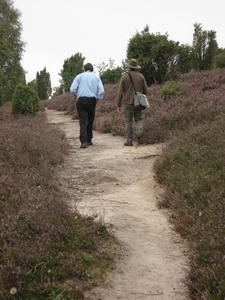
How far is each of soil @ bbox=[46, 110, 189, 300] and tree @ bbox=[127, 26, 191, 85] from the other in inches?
360

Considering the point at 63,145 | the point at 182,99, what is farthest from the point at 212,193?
the point at 182,99

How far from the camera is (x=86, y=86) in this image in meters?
9.47

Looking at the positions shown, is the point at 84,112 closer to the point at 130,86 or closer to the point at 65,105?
the point at 130,86

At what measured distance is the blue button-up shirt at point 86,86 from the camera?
9469 mm

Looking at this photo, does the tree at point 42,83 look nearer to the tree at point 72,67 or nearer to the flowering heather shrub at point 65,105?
the tree at point 72,67

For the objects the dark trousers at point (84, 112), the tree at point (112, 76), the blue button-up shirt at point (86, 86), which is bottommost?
the dark trousers at point (84, 112)

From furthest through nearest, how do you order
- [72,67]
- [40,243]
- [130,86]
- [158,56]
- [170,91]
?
1. [72,67]
2. [158,56]
3. [170,91]
4. [130,86]
5. [40,243]

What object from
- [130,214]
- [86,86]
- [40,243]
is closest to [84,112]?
[86,86]

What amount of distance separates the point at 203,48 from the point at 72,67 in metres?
11.9

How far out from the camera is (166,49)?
56.3ft

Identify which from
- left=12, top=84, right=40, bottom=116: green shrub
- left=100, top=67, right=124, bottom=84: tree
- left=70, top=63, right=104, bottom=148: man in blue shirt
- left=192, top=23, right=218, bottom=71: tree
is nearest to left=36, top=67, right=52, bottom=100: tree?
left=100, top=67, right=124, bottom=84: tree

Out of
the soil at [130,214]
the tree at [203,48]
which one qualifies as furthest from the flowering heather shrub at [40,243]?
the tree at [203,48]

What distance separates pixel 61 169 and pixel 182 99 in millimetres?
6121

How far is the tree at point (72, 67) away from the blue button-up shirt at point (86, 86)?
18.9 m
